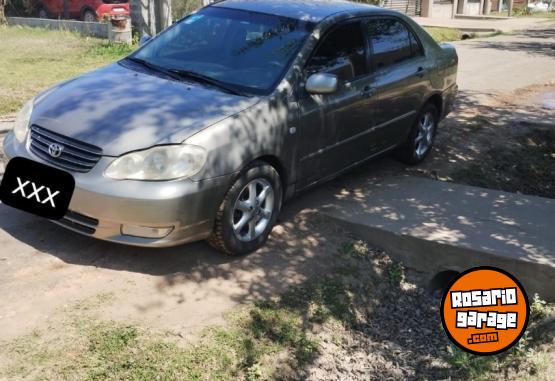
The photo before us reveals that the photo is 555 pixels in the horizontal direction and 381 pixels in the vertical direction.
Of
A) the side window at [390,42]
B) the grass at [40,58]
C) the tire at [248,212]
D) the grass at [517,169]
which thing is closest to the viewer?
the tire at [248,212]

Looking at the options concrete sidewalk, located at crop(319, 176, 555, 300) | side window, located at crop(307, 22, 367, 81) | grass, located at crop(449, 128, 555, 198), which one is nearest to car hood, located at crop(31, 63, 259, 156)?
side window, located at crop(307, 22, 367, 81)

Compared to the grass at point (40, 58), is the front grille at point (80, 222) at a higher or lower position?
lower

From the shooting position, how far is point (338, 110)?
5.01 meters

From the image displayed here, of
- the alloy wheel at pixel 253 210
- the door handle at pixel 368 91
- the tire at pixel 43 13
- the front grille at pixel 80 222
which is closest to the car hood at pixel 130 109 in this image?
the front grille at pixel 80 222

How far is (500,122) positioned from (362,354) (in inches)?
217

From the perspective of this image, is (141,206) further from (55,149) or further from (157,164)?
(55,149)

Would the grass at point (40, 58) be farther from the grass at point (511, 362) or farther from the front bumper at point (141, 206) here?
the grass at point (511, 362)

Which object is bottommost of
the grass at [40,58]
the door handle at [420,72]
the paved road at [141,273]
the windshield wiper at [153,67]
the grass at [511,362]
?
the grass at [511,362]

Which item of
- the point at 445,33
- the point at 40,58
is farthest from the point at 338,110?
the point at 445,33

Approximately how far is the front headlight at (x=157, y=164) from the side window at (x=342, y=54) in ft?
4.63

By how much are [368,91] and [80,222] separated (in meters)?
2.66

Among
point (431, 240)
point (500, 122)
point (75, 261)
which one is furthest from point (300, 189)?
point (500, 122)

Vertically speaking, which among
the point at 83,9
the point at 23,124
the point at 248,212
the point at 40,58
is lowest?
the point at 248,212

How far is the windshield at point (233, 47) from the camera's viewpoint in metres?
4.70
